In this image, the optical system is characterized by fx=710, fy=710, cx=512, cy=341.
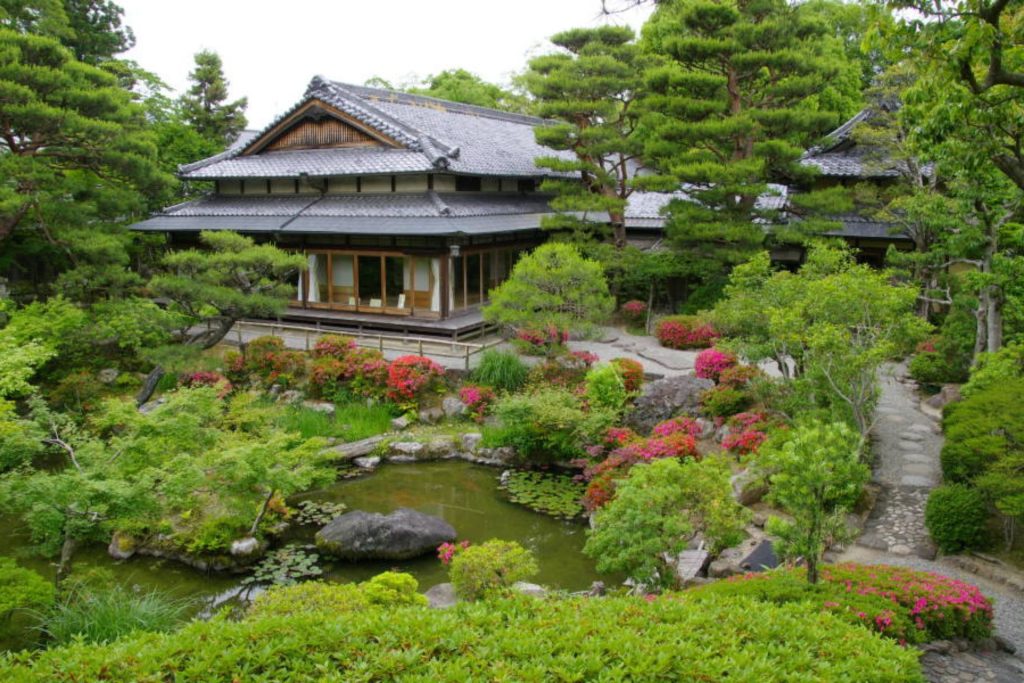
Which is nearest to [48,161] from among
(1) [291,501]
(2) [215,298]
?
(2) [215,298]

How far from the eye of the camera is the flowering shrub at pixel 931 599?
7.11 meters

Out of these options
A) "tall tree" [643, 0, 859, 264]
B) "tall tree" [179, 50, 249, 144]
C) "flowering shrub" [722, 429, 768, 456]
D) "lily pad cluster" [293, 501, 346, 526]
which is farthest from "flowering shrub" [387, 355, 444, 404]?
"tall tree" [179, 50, 249, 144]

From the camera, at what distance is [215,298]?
16656mm

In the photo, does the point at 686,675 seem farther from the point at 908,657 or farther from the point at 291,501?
the point at 291,501

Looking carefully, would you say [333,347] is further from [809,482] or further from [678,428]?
[809,482]

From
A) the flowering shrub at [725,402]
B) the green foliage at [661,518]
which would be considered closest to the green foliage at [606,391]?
the flowering shrub at [725,402]

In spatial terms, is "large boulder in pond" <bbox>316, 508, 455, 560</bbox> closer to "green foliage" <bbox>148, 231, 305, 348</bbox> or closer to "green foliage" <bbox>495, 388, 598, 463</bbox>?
"green foliage" <bbox>495, 388, 598, 463</bbox>

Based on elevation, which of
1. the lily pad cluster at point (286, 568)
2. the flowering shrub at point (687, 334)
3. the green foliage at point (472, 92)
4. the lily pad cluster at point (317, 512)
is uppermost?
the green foliage at point (472, 92)

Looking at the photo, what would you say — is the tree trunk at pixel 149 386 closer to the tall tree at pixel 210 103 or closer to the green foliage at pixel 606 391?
the green foliage at pixel 606 391

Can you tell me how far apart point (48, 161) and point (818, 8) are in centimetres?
3412

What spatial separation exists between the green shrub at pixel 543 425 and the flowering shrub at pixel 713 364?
3404mm

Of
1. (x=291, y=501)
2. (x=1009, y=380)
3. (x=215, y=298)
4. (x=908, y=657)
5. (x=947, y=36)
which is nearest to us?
(x=908, y=657)

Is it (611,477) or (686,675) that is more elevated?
(686,675)

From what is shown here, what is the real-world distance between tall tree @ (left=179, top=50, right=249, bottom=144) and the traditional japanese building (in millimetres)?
11264
